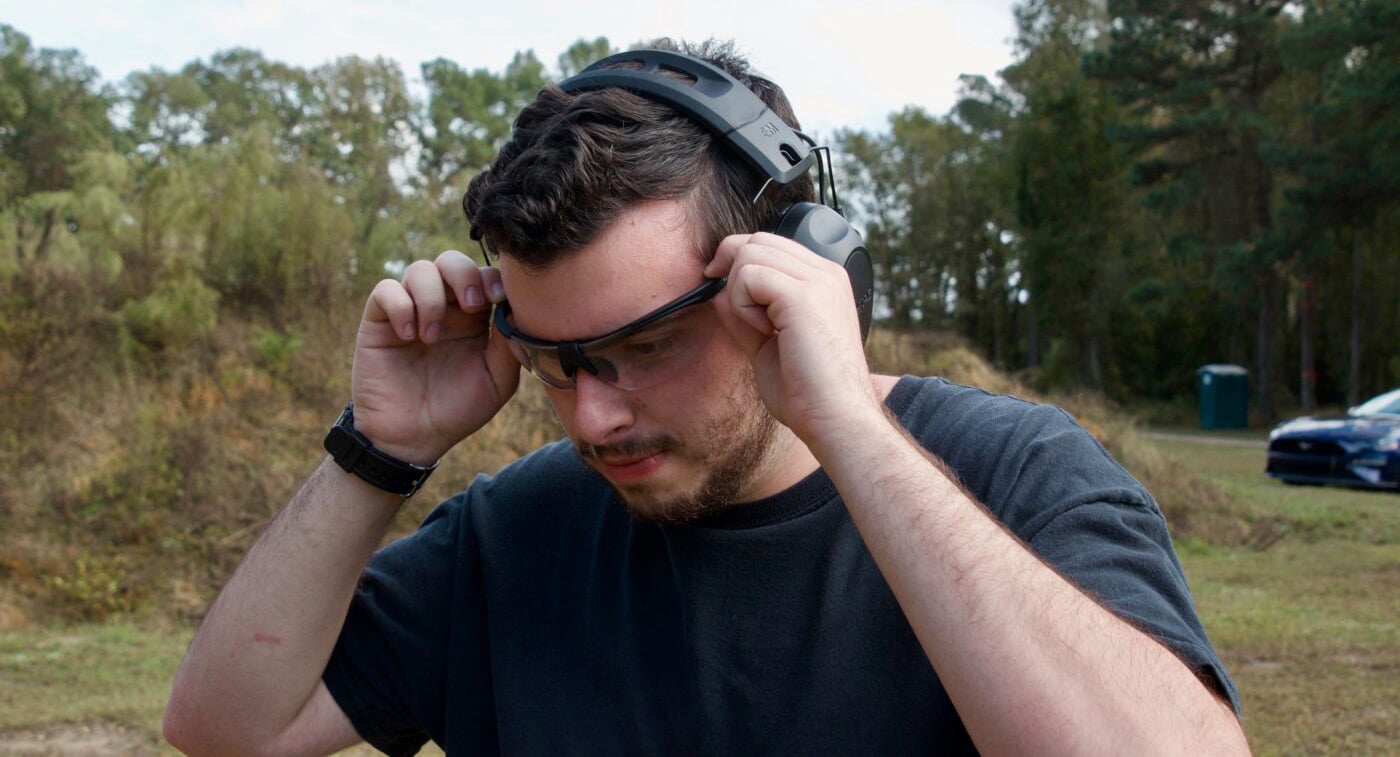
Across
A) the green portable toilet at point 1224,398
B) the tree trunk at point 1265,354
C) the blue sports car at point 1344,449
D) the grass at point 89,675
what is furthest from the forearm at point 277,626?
the tree trunk at point 1265,354

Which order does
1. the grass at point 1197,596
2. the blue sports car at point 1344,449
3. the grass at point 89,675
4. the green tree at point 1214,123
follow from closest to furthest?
the grass at point 1197,596 → the grass at point 89,675 → the blue sports car at point 1344,449 → the green tree at point 1214,123

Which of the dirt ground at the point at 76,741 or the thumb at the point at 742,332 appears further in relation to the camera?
the dirt ground at the point at 76,741

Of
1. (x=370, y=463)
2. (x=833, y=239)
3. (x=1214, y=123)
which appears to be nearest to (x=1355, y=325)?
(x=1214, y=123)

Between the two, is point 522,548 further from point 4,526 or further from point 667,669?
point 4,526

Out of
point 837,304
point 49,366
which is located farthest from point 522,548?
point 49,366

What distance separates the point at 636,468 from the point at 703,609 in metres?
0.23

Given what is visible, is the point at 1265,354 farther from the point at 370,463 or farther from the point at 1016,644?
the point at 1016,644

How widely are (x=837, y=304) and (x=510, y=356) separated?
730 mm

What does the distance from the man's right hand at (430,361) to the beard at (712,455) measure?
41 centimetres

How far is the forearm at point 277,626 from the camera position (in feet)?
6.32

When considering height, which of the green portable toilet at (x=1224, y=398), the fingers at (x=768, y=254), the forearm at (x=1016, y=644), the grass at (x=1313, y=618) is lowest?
the green portable toilet at (x=1224, y=398)

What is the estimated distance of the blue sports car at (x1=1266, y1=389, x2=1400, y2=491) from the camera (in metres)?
13.6

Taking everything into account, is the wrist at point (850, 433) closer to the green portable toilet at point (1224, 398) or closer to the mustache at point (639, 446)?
the mustache at point (639, 446)

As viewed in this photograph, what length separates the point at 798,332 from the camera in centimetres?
157
